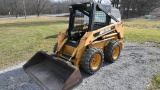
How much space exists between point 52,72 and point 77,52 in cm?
84

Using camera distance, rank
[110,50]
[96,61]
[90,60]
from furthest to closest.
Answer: [110,50] < [96,61] < [90,60]

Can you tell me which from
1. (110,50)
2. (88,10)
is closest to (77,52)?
(88,10)

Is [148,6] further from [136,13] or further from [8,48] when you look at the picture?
[8,48]

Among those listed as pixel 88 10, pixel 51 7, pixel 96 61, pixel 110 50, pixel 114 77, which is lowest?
pixel 114 77

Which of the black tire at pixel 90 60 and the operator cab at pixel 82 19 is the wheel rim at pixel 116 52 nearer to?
the operator cab at pixel 82 19

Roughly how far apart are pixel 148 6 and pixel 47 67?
3237cm

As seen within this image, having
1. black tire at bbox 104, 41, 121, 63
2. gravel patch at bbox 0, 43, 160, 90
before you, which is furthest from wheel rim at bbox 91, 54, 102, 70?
black tire at bbox 104, 41, 121, 63

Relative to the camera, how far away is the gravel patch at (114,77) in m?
4.14

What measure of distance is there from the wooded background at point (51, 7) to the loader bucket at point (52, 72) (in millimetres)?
20721

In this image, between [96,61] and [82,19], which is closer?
[96,61]

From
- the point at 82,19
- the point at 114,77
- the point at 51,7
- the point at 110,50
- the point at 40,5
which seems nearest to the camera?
the point at 114,77

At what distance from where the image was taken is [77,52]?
4.46 meters

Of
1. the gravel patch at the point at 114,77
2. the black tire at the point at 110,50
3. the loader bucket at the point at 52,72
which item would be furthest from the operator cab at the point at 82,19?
the gravel patch at the point at 114,77

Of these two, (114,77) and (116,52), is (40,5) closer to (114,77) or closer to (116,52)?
(116,52)
